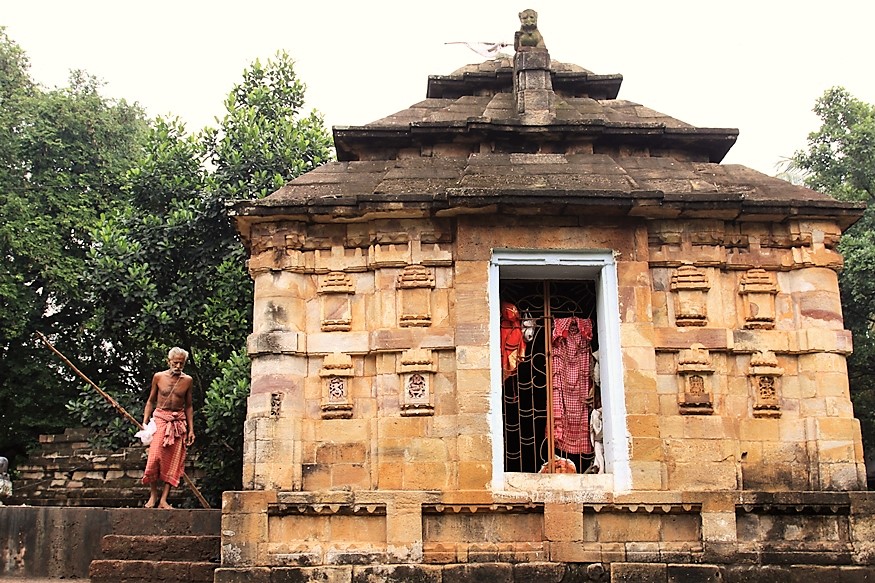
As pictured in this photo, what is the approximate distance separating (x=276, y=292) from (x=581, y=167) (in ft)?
12.2

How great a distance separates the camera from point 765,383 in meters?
9.25

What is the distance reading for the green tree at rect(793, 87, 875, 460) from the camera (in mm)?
15492

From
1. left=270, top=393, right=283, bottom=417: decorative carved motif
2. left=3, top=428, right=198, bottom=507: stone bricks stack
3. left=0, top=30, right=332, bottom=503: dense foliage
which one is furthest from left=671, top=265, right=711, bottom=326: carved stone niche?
left=3, top=428, right=198, bottom=507: stone bricks stack

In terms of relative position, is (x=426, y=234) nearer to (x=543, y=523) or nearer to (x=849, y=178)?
(x=543, y=523)

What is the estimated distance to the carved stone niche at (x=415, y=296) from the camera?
30.5 feet

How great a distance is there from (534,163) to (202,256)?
26.7 ft

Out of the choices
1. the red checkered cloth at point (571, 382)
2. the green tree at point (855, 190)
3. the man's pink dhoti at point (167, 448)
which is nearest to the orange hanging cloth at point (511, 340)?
the red checkered cloth at point (571, 382)

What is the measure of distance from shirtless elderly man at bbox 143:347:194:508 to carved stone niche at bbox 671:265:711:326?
5.75 metres

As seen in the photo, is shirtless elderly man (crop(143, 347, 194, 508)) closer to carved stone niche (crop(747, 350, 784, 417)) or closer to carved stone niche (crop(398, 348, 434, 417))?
carved stone niche (crop(398, 348, 434, 417))

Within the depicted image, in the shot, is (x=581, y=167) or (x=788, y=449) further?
(x=581, y=167)

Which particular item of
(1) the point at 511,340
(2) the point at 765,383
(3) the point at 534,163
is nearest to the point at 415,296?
(1) the point at 511,340

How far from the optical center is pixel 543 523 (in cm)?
864

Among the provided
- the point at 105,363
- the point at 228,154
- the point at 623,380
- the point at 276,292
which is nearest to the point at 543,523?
the point at 623,380

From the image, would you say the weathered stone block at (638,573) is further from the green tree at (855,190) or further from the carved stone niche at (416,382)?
the green tree at (855,190)
